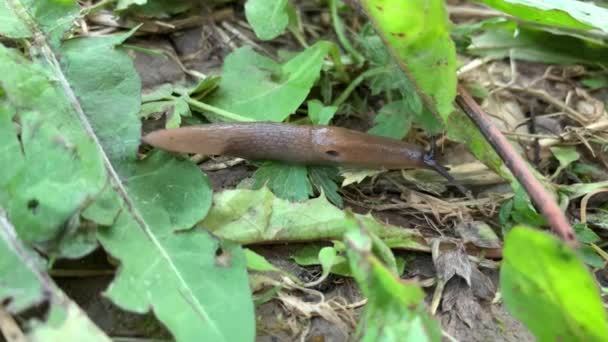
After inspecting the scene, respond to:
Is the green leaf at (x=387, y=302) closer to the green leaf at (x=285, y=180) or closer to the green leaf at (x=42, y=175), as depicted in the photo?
the green leaf at (x=285, y=180)

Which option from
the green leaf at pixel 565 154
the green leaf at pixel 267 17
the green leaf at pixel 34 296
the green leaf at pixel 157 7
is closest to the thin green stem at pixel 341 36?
the green leaf at pixel 267 17

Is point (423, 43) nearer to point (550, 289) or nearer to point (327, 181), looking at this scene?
point (327, 181)

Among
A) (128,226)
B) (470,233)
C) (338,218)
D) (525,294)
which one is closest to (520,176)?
(470,233)

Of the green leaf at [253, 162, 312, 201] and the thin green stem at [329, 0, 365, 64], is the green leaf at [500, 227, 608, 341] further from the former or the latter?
the thin green stem at [329, 0, 365, 64]

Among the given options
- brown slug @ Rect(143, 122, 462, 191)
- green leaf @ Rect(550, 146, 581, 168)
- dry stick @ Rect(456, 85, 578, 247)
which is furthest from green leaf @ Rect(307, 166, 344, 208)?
green leaf @ Rect(550, 146, 581, 168)

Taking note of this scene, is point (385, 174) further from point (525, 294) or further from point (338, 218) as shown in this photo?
point (525, 294)

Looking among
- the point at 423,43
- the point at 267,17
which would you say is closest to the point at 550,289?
the point at 423,43
